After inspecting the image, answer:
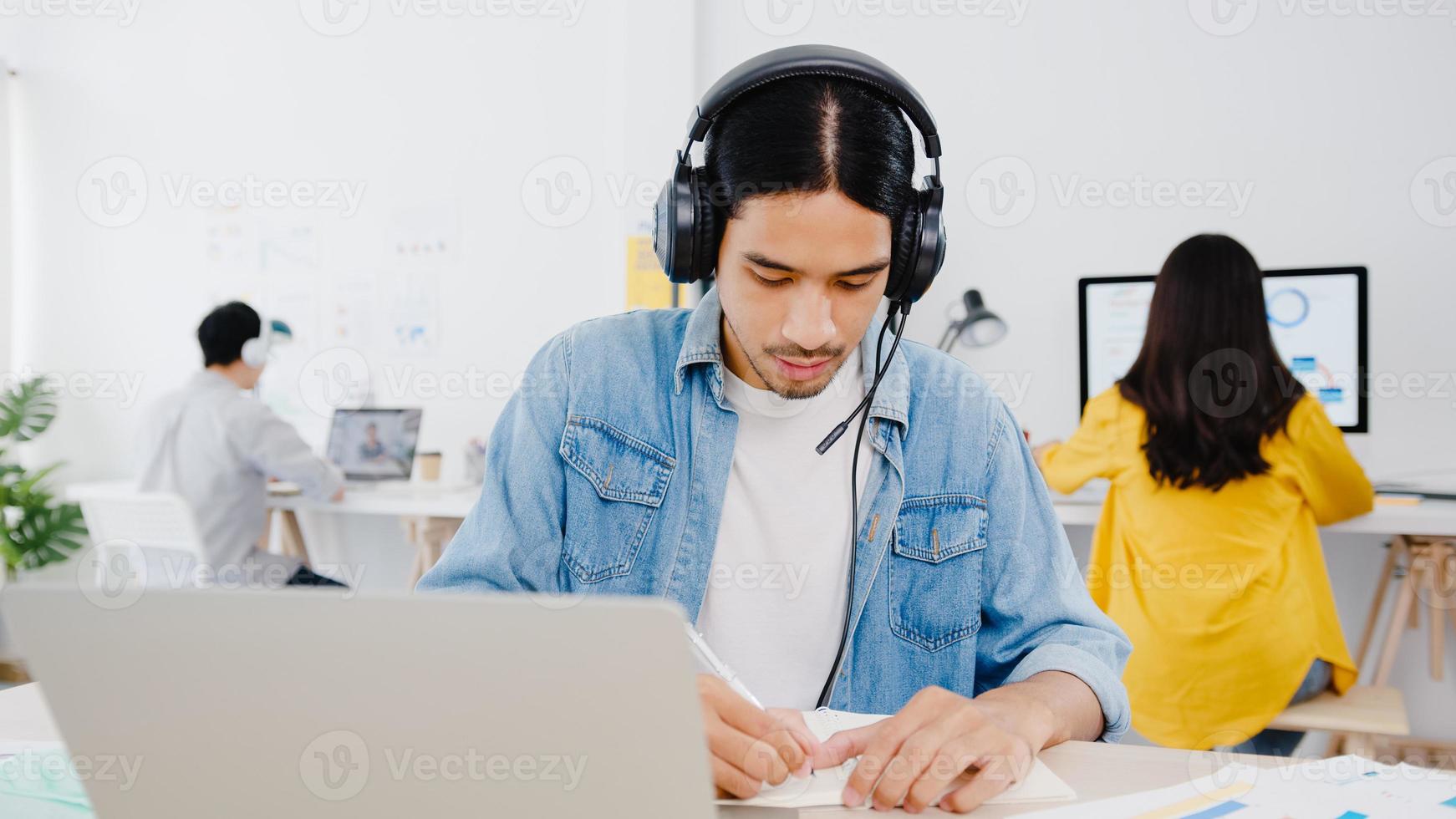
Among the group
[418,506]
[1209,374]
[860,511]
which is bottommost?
A: [418,506]

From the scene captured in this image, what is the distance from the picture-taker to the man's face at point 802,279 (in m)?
0.93

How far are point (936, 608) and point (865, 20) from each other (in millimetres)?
2408

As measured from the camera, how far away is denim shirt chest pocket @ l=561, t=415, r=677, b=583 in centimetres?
105

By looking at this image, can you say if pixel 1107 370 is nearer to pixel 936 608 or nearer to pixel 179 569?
pixel 936 608

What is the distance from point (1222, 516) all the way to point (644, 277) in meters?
1.74

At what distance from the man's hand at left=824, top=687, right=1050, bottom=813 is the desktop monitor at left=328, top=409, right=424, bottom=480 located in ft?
9.11

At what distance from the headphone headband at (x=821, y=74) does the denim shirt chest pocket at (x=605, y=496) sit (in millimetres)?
365

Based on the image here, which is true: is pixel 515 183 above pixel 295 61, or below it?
below

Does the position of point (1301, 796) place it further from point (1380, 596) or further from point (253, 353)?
point (253, 353)

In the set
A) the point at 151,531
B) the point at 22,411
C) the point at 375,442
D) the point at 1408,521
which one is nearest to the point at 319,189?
the point at 375,442

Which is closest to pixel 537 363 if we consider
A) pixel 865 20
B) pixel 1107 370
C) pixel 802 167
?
pixel 802 167

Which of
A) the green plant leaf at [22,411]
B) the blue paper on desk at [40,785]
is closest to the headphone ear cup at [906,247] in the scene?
the blue paper on desk at [40,785]

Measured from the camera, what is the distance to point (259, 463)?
274cm

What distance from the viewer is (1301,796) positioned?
0.65 metres
